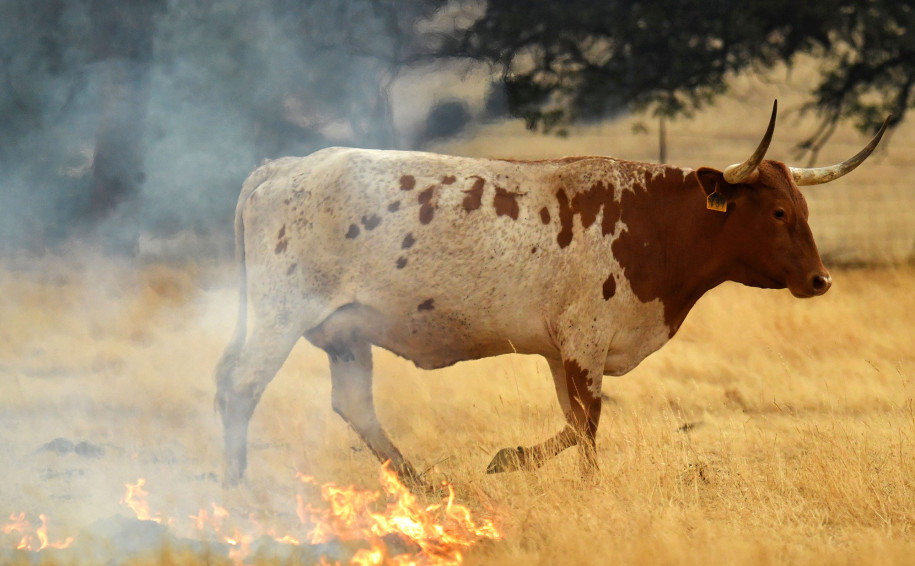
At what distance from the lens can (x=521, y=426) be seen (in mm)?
7441

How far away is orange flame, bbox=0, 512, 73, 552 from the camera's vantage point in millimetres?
5091

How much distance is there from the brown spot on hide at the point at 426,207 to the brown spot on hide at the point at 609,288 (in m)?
1.04

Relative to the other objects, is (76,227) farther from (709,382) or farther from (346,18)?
(709,382)

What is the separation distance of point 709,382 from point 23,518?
231 inches

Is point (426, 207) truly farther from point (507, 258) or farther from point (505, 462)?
point (505, 462)

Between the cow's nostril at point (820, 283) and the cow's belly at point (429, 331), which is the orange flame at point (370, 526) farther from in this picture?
the cow's nostril at point (820, 283)

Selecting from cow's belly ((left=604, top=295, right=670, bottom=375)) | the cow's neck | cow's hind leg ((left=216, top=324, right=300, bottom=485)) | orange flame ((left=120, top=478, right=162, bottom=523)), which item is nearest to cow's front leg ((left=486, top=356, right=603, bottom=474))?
cow's belly ((left=604, top=295, right=670, bottom=375))

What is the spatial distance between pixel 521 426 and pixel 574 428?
1440 mm

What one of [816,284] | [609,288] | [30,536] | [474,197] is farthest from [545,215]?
[30,536]

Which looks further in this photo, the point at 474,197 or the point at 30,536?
the point at 474,197

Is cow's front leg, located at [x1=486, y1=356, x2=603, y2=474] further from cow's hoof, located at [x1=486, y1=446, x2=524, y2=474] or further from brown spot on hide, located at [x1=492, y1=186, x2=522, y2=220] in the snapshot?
brown spot on hide, located at [x1=492, y1=186, x2=522, y2=220]

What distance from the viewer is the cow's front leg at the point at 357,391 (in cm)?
658

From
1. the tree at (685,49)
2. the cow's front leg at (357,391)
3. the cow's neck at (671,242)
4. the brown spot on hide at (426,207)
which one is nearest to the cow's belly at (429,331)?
the cow's front leg at (357,391)

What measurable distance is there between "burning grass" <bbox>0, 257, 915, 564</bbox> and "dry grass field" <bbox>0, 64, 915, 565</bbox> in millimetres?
22
